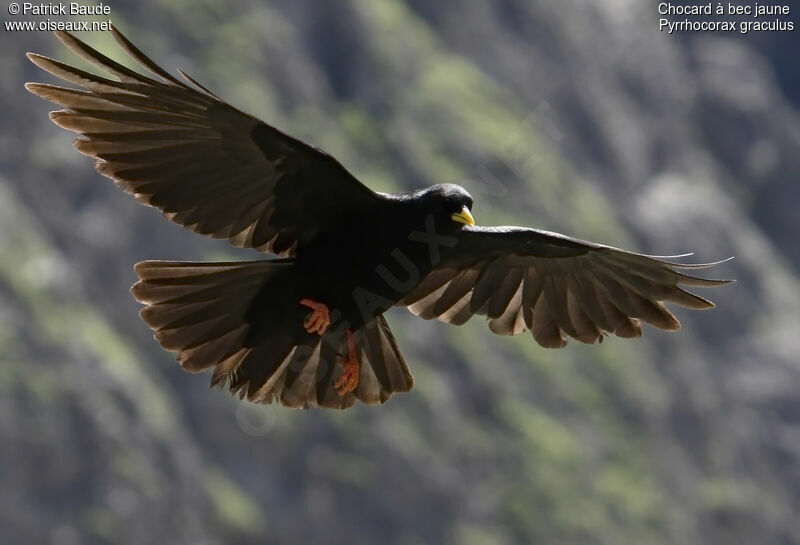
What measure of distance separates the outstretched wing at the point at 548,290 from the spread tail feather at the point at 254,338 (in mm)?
779

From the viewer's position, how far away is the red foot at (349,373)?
13867mm

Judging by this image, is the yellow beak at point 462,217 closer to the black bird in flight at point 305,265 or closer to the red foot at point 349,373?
the black bird in flight at point 305,265

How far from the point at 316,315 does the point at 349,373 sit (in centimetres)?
106

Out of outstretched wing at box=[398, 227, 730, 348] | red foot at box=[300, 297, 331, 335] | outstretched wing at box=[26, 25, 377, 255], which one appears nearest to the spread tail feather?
red foot at box=[300, 297, 331, 335]

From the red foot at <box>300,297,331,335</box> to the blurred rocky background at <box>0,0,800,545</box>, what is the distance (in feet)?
177

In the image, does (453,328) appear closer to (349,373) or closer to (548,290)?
(548,290)

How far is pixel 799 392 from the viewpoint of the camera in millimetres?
95312

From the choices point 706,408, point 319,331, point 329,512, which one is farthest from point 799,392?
point 319,331

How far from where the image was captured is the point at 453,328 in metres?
84.8

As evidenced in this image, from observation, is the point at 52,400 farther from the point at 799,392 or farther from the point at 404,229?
the point at 404,229

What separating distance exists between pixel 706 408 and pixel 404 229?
269 feet

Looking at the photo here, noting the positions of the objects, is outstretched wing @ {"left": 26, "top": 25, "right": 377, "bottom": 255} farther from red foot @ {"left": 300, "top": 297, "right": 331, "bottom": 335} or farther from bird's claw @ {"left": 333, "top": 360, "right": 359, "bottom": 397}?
bird's claw @ {"left": 333, "top": 360, "right": 359, "bottom": 397}

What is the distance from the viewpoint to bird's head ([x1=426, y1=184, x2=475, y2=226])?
12.8m

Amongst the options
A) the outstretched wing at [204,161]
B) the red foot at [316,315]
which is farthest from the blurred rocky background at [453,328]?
the outstretched wing at [204,161]
